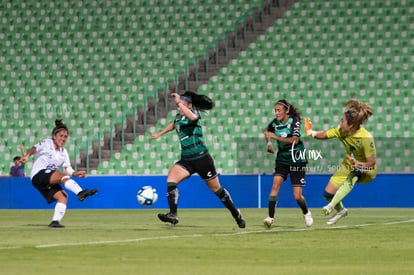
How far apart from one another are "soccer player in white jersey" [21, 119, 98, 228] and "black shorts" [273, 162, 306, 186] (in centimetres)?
→ 337

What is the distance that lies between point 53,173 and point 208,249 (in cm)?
628

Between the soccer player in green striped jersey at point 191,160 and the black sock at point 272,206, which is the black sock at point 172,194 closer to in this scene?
the soccer player in green striped jersey at point 191,160

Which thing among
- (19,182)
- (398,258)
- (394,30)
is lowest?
(19,182)

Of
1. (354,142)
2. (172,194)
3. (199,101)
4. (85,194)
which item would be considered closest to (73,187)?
(85,194)

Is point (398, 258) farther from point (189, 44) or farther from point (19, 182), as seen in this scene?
point (189, 44)

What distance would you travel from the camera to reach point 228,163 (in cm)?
3134

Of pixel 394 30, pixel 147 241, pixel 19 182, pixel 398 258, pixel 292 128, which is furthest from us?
pixel 394 30

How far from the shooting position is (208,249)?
1216 centimetres

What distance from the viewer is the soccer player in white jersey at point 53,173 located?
692 inches

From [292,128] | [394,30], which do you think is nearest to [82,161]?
[394,30]

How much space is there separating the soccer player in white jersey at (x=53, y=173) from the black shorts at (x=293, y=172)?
3.37 meters

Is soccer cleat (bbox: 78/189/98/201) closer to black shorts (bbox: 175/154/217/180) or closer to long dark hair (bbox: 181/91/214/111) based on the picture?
black shorts (bbox: 175/154/217/180)

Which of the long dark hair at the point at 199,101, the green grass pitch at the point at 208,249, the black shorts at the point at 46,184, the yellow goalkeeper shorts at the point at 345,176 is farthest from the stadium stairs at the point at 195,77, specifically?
the yellow goalkeeper shorts at the point at 345,176

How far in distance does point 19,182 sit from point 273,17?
10.7 metres
